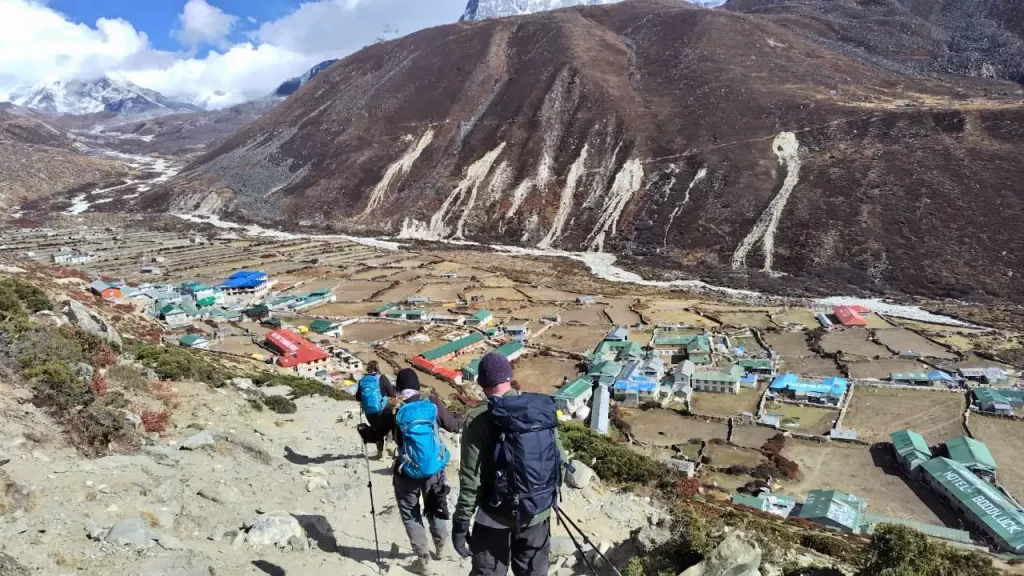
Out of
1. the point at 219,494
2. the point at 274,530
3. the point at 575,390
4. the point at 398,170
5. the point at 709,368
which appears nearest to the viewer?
the point at 274,530

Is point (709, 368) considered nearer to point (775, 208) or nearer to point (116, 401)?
point (116, 401)

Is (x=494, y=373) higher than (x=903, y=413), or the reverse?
(x=494, y=373)

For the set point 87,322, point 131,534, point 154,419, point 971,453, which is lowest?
point 971,453

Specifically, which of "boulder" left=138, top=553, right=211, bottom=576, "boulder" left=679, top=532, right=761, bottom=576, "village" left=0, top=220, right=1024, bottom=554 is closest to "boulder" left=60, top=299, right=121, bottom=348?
"village" left=0, top=220, right=1024, bottom=554

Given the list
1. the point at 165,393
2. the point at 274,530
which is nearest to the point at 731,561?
the point at 274,530

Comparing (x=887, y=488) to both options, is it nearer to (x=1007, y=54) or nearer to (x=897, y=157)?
(x=897, y=157)
